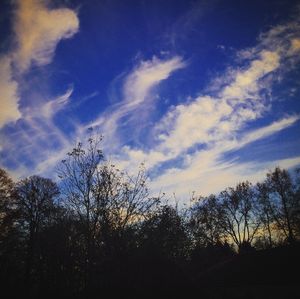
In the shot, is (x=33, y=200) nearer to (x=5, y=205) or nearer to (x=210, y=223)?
(x=5, y=205)

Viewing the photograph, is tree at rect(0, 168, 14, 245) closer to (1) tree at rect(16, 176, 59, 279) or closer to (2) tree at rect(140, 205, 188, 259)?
(1) tree at rect(16, 176, 59, 279)

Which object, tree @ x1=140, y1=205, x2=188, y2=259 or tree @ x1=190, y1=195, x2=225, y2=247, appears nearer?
tree @ x1=140, y1=205, x2=188, y2=259

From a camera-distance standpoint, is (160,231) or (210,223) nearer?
(160,231)

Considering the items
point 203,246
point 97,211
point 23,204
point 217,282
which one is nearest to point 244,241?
point 203,246

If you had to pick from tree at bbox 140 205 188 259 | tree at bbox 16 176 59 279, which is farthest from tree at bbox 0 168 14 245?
tree at bbox 140 205 188 259

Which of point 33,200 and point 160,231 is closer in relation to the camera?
point 160,231

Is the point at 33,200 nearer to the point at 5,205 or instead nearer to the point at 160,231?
the point at 5,205

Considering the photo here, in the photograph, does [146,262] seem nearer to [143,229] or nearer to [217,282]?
[143,229]

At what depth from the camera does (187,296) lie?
510 inches

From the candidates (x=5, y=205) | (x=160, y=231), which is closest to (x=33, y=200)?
(x=5, y=205)

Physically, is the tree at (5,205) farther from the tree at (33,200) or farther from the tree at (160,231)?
the tree at (160,231)

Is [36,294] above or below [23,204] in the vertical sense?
below

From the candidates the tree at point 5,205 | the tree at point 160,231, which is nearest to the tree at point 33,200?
the tree at point 5,205

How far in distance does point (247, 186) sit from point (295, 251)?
16.1 meters
